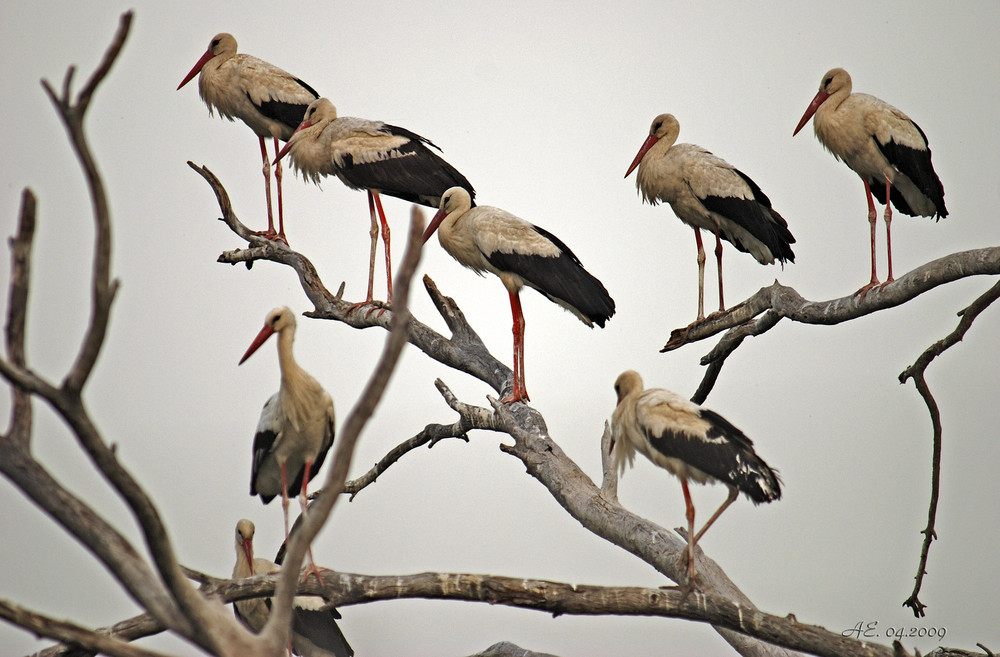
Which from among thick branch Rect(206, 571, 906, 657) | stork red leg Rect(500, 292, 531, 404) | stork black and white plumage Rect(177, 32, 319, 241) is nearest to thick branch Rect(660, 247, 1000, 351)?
stork red leg Rect(500, 292, 531, 404)

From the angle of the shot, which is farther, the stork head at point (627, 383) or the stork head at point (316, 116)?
the stork head at point (316, 116)

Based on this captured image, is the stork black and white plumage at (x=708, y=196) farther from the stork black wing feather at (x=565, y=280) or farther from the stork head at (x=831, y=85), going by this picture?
the stork black wing feather at (x=565, y=280)

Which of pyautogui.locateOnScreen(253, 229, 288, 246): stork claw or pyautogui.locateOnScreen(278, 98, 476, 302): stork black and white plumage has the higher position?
pyautogui.locateOnScreen(278, 98, 476, 302): stork black and white plumage

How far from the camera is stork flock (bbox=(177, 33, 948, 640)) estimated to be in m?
3.71

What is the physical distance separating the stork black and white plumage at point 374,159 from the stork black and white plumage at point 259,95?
17.9 inches

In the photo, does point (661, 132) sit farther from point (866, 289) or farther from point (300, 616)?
point (300, 616)

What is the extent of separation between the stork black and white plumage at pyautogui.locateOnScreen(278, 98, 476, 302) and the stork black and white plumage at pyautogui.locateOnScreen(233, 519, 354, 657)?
5.75 ft

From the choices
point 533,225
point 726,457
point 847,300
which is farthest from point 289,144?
point 726,457

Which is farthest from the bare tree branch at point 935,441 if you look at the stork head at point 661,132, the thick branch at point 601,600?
the stork head at point 661,132

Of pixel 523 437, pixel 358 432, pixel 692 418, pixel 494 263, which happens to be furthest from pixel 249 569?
pixel 358 432

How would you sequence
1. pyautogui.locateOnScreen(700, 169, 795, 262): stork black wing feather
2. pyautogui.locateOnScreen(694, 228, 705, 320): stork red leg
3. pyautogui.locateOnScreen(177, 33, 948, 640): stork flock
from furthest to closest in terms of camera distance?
pyautogui.locateOnScreen(694, 228, 705, 320): stork red leg < pyautogui.locateOnScreen(700, 169, 795, 262): stork black wing feather < pyautogui.locateOnScreen(177, 33, 948, 640): stork flock

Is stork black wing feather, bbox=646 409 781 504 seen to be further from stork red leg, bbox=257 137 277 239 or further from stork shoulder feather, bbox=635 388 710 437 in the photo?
stork red leg, bbox=257 137 277 239

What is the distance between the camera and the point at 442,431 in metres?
4.85

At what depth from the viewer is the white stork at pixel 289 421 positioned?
4.21 m
